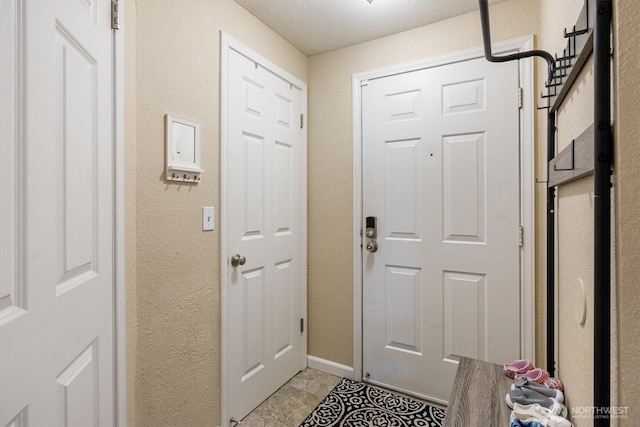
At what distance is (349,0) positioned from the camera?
179cm

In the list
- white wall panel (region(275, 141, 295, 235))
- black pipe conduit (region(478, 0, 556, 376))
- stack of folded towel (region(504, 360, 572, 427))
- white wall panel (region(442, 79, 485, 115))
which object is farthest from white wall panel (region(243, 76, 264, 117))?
stack of folded towel (region(504, 360, 572, 427))

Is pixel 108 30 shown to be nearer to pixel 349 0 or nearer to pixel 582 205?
pixel 349 0

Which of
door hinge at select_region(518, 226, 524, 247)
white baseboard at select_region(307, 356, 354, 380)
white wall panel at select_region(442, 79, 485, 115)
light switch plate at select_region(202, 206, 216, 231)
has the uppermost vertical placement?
white wall panel at select_region(442, 79, 485, 115)

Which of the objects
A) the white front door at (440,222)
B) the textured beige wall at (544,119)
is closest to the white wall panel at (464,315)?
the white front door at (440,222)

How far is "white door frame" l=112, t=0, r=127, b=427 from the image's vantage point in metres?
1.13

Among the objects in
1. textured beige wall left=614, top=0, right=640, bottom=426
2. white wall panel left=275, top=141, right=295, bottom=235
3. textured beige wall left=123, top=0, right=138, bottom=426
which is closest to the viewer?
textured beige wall left=614, top=0, right=640, bottom=426

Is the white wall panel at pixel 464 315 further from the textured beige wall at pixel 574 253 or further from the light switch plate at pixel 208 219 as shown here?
the light switch plate at pixel 208 219

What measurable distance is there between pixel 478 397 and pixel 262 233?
137 cm

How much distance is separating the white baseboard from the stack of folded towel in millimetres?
1330

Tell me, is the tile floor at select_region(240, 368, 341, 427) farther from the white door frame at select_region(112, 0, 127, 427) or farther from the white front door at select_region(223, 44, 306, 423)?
the white door frame at select_region(112, 0, 127, 427)

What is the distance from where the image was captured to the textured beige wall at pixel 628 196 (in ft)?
1.60

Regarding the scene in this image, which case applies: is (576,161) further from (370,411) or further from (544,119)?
(370,411)

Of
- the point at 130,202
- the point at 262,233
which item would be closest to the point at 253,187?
the point at 262,233

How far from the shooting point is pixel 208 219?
165 centimetres
